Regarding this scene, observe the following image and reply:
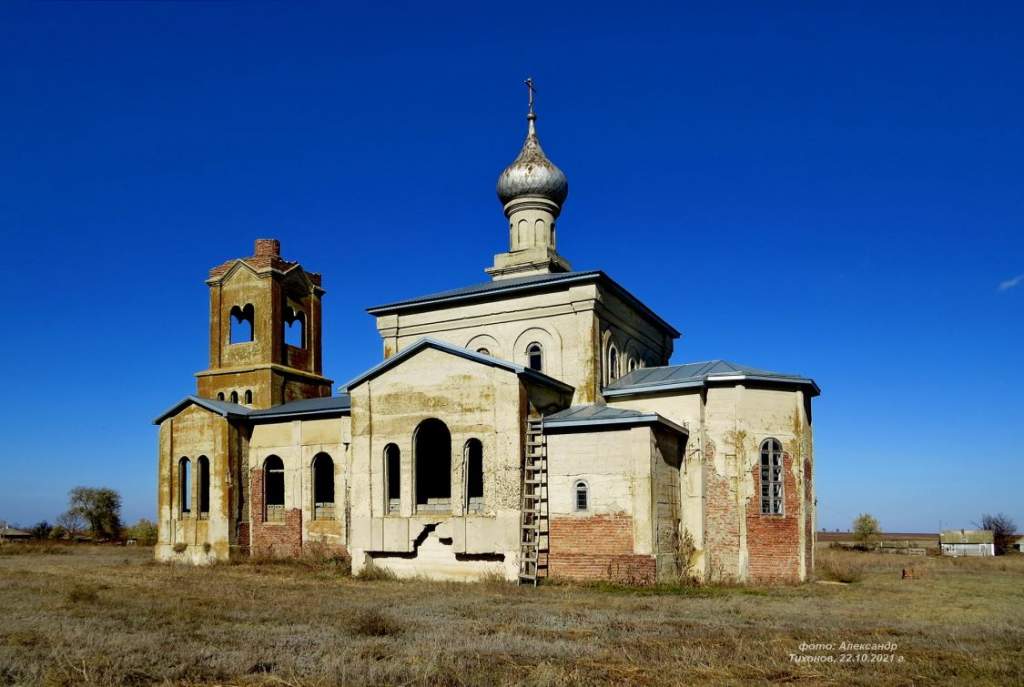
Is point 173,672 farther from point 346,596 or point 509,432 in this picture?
point 509,432

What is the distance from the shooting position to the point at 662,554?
22953 mm

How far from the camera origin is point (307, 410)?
29297mm

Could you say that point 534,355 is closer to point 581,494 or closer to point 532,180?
point 581,494

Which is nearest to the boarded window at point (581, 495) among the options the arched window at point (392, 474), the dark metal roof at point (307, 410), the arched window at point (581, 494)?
the arched window at point (581, 494)

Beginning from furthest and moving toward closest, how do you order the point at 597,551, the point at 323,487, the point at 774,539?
1. the point at 323,487
2. the point at 774,539
3. the point at 597,551

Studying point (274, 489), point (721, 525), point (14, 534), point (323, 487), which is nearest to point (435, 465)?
point (323, 487)

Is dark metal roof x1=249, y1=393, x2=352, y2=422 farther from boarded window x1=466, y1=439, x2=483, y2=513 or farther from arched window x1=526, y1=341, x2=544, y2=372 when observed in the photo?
arched window x1=526, y1=341, x2=544, y2=372

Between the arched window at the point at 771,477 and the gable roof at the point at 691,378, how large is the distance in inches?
69.9

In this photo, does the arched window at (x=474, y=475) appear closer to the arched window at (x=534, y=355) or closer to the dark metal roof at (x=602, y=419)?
the dark metal roof at (x=602, y=419)

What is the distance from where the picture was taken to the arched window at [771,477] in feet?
80.9

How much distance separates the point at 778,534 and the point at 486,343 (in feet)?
34.9

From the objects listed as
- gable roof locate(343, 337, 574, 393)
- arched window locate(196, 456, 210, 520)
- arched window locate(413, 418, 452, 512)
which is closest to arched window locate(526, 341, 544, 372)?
gable roof locate(343, 337, 574, 393)

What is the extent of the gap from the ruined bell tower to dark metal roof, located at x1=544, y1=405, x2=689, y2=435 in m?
12.6

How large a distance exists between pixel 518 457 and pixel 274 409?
1116 centimetres
